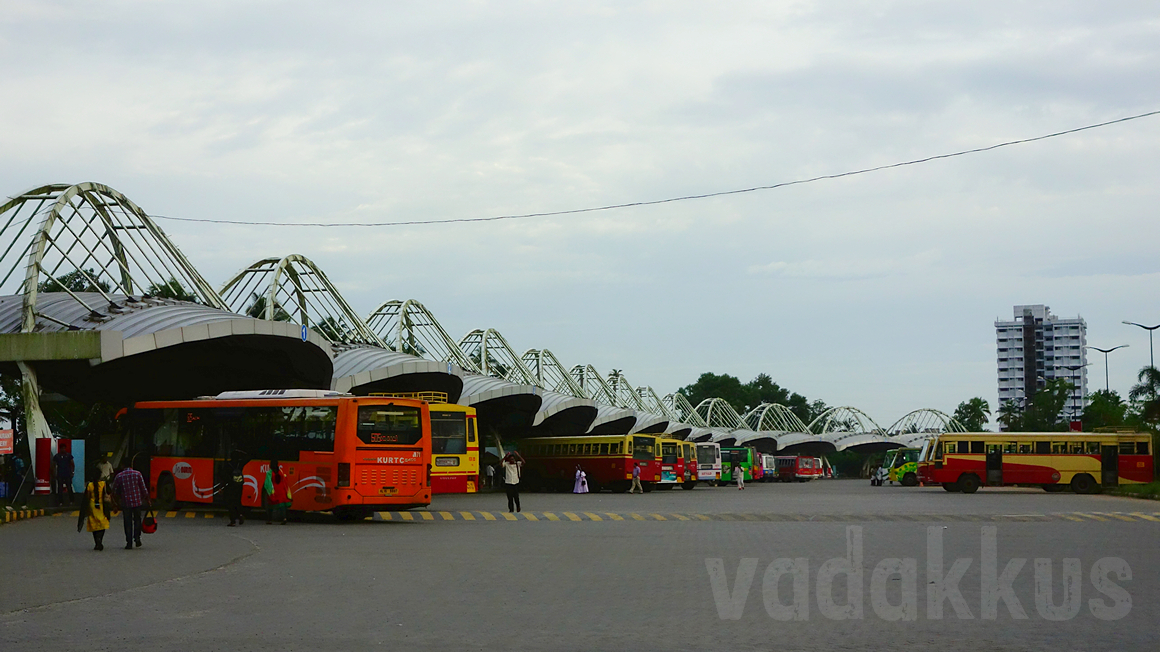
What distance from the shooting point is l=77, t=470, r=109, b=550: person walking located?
57.9ft

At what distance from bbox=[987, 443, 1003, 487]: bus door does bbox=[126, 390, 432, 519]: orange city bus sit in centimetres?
2779

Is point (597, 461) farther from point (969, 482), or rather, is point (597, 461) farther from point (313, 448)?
point (313, 448)

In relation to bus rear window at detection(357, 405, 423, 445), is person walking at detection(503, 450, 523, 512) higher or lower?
lower

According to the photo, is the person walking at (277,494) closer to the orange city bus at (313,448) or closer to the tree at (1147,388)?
the orange city bus at (313,448)

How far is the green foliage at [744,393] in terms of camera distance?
176m

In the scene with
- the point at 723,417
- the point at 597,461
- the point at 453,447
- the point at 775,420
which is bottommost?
the point at 775,420

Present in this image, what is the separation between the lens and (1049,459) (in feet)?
150

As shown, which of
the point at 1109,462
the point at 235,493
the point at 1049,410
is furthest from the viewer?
the point at 1049,410

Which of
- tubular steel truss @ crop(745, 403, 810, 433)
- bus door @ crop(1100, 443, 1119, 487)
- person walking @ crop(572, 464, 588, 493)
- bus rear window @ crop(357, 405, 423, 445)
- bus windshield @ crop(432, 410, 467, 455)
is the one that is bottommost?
tubular steel truss @ crop(745, 403, 810, 433)

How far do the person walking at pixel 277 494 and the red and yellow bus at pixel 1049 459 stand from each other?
29.2 metres

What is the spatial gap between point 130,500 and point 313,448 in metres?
6.85

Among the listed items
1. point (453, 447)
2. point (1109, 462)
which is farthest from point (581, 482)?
point (1109, 462)

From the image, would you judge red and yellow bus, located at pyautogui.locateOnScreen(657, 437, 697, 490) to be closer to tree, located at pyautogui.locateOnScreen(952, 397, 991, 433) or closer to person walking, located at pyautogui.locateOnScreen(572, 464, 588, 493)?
person walking, located at pyautogui.locateOnScreen(572, 464, 588, 493)

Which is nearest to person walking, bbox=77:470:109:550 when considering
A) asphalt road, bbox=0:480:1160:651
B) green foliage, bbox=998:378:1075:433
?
asphalt road, bbox=0:480:1160:651
